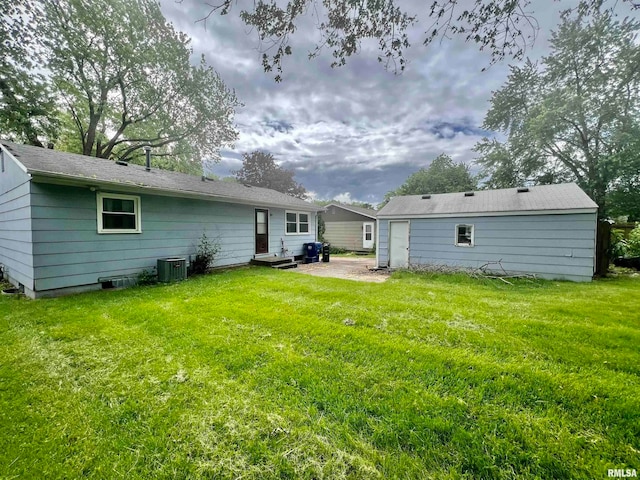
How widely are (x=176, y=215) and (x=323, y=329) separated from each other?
253 inches

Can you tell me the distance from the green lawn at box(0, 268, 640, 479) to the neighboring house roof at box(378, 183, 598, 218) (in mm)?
4060

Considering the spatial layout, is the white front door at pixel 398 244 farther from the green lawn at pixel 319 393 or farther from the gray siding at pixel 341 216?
the gray siding at pixel 341 216

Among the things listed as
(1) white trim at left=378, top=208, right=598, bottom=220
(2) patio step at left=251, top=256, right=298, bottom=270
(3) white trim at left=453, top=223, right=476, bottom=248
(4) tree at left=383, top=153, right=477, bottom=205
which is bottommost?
(2) patio step at left=251, top=256, right=298, bottom=270

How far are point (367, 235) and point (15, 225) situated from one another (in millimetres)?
16063

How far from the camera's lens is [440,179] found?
88.6 feet

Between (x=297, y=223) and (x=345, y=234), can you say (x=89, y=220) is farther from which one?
(x=345, y=234)

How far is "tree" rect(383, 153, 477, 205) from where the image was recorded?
2647cm

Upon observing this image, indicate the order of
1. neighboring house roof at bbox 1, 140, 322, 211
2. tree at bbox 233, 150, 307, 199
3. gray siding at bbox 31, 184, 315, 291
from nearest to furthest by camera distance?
1. neighboring house roof at bbox 1, 140, 322, 211
2. gray siding at bbox 31, 184, 315, 291
3. tree at bbox 233, 150, 307, 199

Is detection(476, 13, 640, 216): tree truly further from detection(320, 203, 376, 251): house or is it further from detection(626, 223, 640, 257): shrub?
detection(320, 203, 376, 251): house

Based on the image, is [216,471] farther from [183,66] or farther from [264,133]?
[183,66]

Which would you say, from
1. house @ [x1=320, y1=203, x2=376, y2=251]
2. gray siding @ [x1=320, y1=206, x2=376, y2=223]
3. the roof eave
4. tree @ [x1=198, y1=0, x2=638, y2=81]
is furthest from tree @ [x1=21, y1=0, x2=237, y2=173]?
tree @ [x1=198, y1=0, x2=638, y2=81]

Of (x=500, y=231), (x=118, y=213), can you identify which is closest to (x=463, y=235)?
(x=500, y=231)

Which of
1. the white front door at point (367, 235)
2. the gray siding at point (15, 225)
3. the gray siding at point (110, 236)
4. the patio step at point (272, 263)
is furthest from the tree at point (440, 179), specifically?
A: the gray siding at point (15, 225)

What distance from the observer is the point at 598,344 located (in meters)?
3.40
